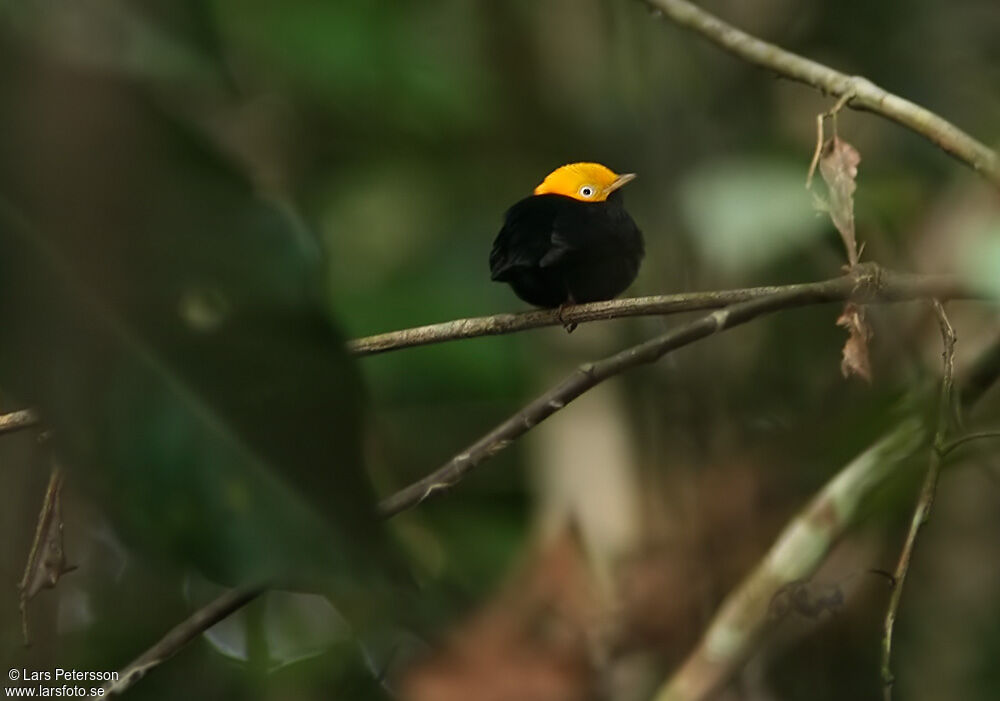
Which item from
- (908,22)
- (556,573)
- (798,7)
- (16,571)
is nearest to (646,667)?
(556,573)

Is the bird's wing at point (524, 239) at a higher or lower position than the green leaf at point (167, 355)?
higher

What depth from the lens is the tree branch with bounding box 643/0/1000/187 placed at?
2.99 ft

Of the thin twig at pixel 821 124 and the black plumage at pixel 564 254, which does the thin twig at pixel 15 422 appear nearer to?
the black plumage at pixel 564 254

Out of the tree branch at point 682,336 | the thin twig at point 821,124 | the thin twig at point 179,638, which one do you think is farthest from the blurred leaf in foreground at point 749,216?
the thin twig at point 179,638

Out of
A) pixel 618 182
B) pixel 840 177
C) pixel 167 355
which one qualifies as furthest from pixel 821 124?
pixel 167 355

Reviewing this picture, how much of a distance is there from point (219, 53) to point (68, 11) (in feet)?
0.24

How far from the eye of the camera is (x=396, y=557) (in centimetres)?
46

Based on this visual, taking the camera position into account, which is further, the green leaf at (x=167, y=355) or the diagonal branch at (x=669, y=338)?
the diagonal branch at (x=669, y=338)

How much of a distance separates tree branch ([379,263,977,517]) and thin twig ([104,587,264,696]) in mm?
128

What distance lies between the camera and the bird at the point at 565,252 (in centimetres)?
79

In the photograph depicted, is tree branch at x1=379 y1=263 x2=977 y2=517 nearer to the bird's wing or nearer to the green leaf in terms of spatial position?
the bird's wing

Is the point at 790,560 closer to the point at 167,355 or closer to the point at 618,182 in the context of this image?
the point at 618,182

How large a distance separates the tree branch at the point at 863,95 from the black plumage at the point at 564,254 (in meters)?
0.22

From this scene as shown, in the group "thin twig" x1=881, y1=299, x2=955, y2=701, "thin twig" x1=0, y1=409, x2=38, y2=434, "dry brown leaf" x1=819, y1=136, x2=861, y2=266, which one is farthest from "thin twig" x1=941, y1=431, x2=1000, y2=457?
"thin twig" x1=0, y1=409, x2=38, y2=434
